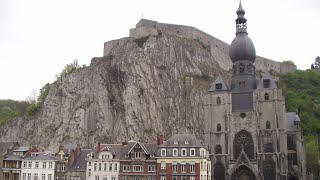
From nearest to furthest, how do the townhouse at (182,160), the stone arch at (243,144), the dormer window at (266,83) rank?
the townhouse at (182,160), the stone arch at (243,144), the dormer window at (266,83)

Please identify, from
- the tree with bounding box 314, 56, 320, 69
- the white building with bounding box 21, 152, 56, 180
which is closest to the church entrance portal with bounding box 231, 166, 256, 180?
the white building with bounding box 21, 152, 56, 180

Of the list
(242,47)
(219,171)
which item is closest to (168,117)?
(219,171)

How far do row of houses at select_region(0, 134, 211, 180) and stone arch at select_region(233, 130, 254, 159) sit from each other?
7023 mm

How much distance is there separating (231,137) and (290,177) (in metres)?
7.95

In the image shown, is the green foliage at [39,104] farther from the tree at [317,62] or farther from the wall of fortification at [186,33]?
the tree at [317,62]

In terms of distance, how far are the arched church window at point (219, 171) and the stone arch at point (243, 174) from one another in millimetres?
1193

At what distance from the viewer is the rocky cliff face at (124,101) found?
→ 6241 cm

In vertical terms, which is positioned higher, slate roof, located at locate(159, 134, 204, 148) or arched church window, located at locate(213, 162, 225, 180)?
slate roof, located at locate(159, 134, 204, 148)

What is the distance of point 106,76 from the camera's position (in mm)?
67188

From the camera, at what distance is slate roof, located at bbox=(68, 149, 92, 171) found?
151 ft

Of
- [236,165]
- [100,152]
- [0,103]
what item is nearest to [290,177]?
[236,165]

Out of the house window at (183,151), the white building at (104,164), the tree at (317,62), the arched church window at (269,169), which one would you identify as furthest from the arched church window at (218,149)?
the tree at (317,62)

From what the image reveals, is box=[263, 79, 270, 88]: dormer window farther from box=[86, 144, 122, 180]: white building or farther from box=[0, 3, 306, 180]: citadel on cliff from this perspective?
box=[86, 144, 122, 180]: white building

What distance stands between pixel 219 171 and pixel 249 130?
5850 mm
